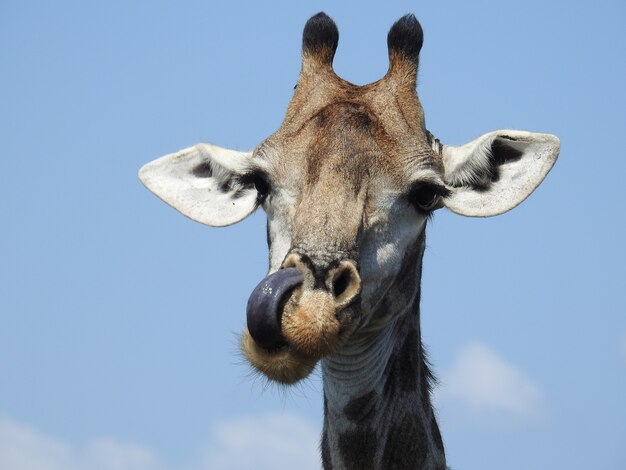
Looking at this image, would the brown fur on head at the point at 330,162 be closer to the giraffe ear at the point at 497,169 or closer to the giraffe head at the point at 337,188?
the giraffe head at the point at 337,188

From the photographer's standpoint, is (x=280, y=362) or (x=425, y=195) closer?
(x=280, y=362)

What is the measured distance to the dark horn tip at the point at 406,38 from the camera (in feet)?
38.7

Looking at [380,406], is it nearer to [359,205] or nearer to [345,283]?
[345,283]

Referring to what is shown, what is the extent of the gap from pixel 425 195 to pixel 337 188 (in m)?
1.20

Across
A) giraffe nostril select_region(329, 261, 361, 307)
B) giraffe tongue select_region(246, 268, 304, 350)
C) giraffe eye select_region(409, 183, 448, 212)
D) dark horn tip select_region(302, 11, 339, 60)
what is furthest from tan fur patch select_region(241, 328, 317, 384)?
dark horn tip select_region(302, 11, 339, 60)

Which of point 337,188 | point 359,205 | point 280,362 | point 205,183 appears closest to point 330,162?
point 337,188

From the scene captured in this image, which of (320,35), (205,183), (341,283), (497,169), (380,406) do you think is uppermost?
(320,35)

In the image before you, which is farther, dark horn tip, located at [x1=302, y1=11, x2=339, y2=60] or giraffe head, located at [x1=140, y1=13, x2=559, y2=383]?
dark horn tip, located at [x1=302, y1=11, x2=339, y2=60]

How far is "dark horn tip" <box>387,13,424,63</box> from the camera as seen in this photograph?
11.8 metres

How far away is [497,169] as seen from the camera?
35.8 ft

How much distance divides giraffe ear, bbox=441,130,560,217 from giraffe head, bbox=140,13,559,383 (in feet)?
0.04

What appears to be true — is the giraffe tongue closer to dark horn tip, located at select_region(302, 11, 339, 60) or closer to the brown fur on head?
the brown fur on head

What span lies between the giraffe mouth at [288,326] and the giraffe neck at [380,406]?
5.20ft

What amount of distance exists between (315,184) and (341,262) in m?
0.96
